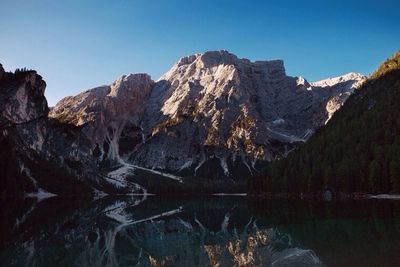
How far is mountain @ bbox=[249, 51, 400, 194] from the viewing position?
405ft

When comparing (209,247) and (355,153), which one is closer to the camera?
(209,247)

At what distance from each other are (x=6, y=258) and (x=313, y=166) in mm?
139879

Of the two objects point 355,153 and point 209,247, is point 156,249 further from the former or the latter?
point 355,153

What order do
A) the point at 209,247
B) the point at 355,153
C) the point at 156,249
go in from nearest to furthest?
1. the point at 209,247
2. the point at 156,249
3. the point at 355,153

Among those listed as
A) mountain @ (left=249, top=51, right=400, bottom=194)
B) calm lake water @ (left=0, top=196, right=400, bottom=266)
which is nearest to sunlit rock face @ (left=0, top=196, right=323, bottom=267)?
calm lake water @ (left=0, top=196, right=400, bottom=266)

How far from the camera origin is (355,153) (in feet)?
470

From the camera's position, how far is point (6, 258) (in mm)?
28156


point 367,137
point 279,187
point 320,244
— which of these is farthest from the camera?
point 279,187

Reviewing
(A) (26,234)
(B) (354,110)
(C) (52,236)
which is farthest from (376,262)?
(B) (354,110)

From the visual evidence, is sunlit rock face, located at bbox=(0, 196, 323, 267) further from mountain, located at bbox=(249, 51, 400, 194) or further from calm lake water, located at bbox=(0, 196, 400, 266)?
mountain, located at bbox=(249, 51, 400, 194)

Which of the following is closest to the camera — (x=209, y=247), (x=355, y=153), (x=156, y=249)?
(x=209, y=247)

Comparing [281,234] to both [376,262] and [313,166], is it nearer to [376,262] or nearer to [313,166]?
[376,262]

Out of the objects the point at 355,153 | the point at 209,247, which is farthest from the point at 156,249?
the point at 355,153

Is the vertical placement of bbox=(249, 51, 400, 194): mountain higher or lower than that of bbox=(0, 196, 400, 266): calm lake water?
higher
